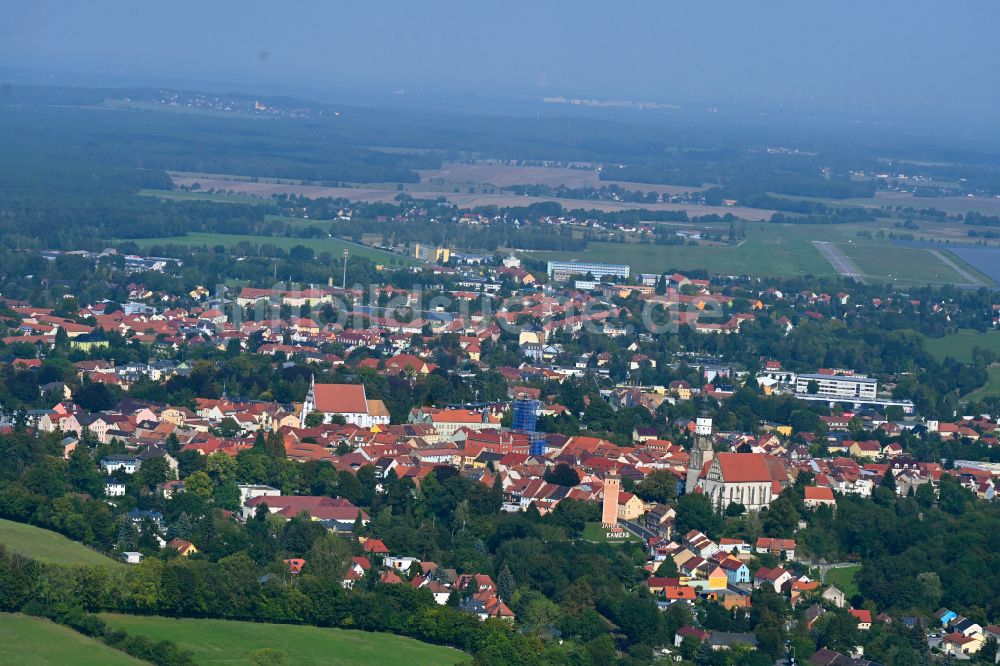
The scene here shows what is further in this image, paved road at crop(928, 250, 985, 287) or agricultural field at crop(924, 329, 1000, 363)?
paved road at crop(928, 250, 985, 287)

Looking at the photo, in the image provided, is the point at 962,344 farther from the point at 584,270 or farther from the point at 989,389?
the point at 584,270

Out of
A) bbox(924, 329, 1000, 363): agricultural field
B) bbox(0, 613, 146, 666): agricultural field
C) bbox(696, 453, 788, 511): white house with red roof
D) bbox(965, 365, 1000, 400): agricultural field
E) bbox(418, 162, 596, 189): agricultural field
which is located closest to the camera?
bbox(0, 613, 146, 666): agricultural field

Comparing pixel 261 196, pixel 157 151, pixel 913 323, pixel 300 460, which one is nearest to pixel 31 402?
pixel 300 460

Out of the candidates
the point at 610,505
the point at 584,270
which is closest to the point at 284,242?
the point at 584,270

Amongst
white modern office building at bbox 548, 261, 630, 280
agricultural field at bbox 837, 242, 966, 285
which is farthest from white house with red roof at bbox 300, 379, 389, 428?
agricultural field at bbox 837, 242, 966, 285

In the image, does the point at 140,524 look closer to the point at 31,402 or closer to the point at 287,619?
the point at 287,619

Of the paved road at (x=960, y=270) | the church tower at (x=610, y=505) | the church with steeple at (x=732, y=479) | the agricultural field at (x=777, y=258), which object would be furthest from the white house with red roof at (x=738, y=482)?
the paved road at (x=960, y=270)

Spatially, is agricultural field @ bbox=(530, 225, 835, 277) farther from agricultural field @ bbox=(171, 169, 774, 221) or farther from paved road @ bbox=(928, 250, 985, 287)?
agricultural field @ bbox=(171, 169, 774, 221)

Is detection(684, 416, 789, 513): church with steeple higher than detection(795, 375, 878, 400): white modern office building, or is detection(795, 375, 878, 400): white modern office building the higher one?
detection(684, 416, 789, 513): church with steeple
